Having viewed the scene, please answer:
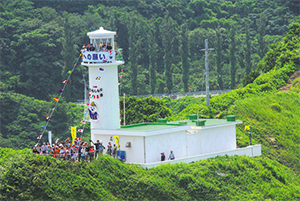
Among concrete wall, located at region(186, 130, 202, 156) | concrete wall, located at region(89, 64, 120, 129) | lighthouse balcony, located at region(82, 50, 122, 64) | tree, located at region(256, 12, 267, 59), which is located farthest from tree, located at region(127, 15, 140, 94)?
lighthouse balcony, located at region(82, 50, 122, 64)

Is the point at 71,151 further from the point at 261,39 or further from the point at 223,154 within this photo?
the point at 261,39

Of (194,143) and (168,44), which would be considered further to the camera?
(168,44)

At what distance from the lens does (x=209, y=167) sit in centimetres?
3525

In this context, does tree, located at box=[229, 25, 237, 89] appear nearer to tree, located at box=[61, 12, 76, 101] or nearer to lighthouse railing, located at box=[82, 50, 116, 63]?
tree, located at box=[61, 12, 76, 101]

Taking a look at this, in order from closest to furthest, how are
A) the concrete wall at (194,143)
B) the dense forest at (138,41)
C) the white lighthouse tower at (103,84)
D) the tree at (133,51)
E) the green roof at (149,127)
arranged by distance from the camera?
1. the green roof at (149,127)
2. the white lighthouse tower at (103,84)
3. the concrete wall at (194,143)
4. the dense forest at (138,41)
5. the tree at (133,51)

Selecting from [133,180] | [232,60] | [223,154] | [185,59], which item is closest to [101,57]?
[133,180]

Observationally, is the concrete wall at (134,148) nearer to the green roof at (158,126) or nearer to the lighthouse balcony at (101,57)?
the green roof at (158,126)

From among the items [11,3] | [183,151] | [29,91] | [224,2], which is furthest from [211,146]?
[224,2]

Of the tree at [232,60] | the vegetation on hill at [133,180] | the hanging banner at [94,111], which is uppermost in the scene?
the tree at [232,60]

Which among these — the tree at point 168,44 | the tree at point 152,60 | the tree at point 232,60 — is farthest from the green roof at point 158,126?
the tree at point 232,60

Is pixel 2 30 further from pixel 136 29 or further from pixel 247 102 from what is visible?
pixel 247 102

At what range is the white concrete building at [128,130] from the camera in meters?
34.1

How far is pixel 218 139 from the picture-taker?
3909cm

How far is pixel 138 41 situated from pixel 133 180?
66.9 m
